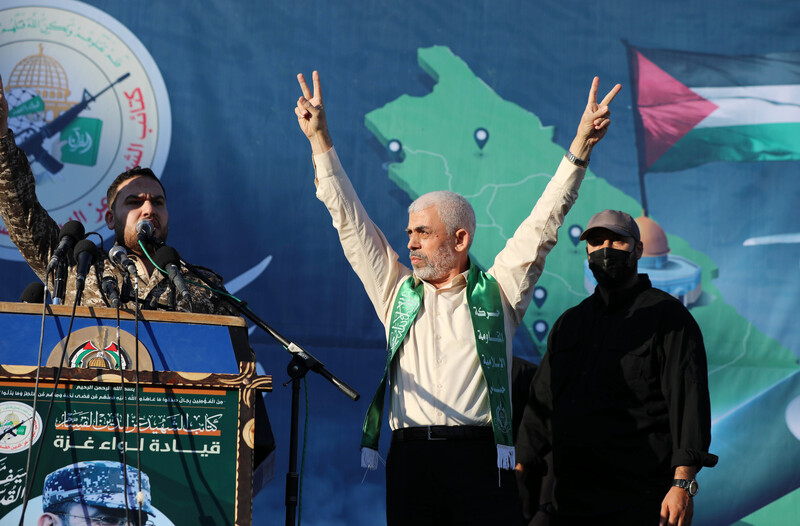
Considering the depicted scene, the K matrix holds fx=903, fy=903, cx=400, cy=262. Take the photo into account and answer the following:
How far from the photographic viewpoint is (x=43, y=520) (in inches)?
74.4

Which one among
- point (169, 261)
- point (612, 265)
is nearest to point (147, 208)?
point (169, 261)

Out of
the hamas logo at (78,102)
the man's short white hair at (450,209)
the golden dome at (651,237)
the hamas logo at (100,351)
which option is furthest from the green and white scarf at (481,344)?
the hamas logo at (78,102)

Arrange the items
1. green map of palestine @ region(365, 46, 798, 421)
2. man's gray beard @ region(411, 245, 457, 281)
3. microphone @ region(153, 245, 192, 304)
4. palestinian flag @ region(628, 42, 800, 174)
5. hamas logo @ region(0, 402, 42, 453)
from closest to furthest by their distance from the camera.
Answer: hamas logo @ region(0, 402, 42, 453), microphone @ region(153, 245, 192, 304), man's gray beard @ region(411, 245, 457, 281), green map of palestine @ region(365, 46, 798, 421), palestinian flag @ region(628, 42, 800, 174)

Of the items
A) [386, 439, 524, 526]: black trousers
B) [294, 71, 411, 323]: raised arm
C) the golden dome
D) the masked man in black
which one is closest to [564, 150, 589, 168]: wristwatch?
the masked man in black

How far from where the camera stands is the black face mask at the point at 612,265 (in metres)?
3.13

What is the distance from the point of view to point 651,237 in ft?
13.8

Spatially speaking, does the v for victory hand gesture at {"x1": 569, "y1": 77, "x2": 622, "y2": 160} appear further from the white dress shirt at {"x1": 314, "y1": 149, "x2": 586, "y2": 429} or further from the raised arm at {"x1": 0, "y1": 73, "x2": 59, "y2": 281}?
the raised arm at {"x1": 0, "y1": 73, "x2": 59, "y2": 281}

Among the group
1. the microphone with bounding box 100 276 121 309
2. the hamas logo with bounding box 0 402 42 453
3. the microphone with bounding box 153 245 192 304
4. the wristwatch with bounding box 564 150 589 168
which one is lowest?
the hamas logo with bounding box 0 402 42 453

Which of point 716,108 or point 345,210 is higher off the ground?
point 716,108

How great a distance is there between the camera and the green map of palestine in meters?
4.10

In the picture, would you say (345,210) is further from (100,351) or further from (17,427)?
(17,427)

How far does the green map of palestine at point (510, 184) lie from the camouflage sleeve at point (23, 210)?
1.68 metres

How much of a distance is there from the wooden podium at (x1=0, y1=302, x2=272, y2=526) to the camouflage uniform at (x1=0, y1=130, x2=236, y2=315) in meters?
0.62

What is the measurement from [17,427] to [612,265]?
6.54ft
